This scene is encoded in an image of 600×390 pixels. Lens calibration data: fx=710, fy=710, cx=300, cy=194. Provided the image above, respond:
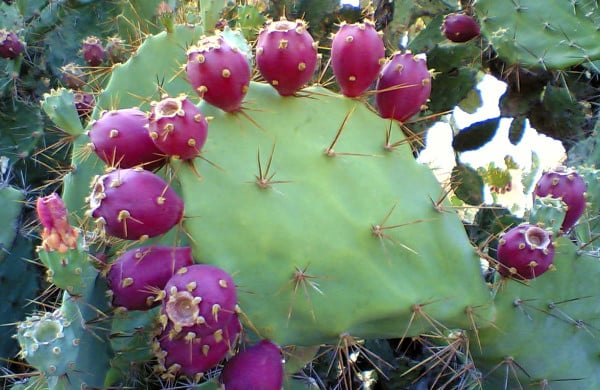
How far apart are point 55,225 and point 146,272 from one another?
0.18 metres

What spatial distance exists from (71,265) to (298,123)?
0.52 metres

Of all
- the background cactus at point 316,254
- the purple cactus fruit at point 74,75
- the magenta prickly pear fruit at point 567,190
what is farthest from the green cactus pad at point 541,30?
the purple cactus fruit at point 74,75

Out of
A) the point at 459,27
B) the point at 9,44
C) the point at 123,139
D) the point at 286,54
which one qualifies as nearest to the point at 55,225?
the point at 123,139

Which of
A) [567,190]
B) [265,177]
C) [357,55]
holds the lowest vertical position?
[567,190]

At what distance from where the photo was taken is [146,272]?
1273mm

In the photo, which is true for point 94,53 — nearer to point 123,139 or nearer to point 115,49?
point 115,49

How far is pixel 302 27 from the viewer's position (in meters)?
1.38

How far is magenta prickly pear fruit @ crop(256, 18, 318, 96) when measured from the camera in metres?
1.36

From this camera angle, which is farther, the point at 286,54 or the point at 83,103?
the point at 83,103

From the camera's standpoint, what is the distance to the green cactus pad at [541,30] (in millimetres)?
2432

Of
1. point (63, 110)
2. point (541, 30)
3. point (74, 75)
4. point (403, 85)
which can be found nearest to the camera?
point (403, 85)

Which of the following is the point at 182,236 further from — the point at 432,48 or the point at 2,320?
the point at 432,48

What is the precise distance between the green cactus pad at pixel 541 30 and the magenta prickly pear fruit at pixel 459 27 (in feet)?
0.41

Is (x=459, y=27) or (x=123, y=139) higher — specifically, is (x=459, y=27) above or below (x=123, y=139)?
below
